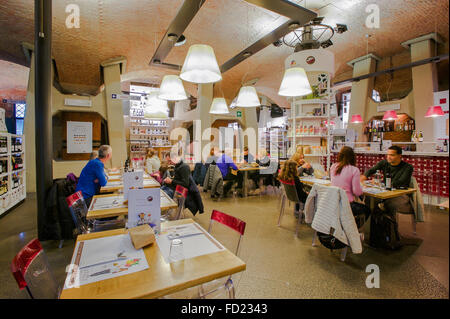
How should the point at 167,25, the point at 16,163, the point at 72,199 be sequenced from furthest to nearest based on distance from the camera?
1. the point at 167,25
2. the point at 16,163
3. the point at 72,199

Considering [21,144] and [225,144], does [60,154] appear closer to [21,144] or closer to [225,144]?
[21,144]

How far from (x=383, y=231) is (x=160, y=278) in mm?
3184

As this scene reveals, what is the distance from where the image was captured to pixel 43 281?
1391mm

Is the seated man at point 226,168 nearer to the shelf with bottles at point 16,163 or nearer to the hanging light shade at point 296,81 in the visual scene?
the hanging light shade at point 296,81

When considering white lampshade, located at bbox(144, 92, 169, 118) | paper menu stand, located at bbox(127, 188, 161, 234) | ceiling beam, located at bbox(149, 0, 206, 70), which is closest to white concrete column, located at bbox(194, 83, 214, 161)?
ceiling beam, located at bbox(149, 0, 206, 70)

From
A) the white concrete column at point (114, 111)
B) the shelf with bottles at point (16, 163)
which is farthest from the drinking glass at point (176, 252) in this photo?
the white concrete column at point (114, 111)

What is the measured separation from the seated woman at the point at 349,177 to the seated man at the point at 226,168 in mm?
2969

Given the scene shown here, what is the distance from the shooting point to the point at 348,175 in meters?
3.13

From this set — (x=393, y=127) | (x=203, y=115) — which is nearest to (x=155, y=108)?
(x=203, y=115)

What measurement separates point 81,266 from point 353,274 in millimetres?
2682

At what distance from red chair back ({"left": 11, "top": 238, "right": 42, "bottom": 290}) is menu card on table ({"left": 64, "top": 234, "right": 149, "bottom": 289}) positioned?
0.20 meters

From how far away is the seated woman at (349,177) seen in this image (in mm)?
3078

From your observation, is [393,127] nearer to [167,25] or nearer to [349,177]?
[349,177]

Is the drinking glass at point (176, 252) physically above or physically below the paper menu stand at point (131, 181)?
below
